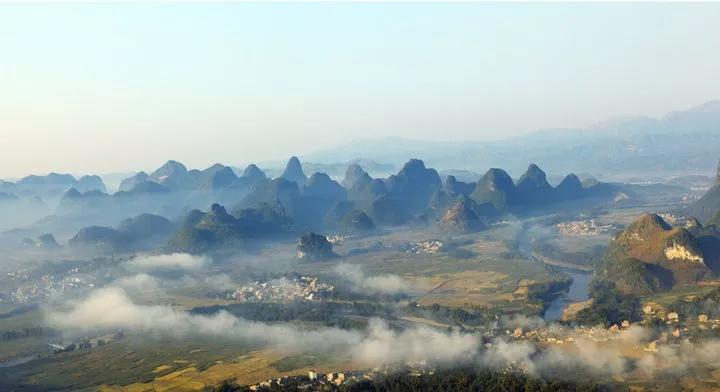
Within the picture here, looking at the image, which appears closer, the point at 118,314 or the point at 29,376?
the point at 29,376

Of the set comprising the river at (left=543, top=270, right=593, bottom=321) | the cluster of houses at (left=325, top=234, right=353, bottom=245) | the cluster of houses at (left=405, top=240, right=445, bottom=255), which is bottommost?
the river at (left=543, top=270, right=593, bottom=321)

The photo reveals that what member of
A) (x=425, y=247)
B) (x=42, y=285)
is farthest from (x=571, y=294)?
(x=42, y=285)

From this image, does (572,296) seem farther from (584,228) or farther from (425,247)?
(584,228)

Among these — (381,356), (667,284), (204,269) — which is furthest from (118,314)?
(667,284)

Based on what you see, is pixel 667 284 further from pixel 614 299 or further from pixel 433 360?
pixel 433 360

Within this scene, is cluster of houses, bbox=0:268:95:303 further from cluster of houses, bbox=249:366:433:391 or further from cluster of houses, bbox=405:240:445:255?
cluster of houses, bbox=249:366:433:391

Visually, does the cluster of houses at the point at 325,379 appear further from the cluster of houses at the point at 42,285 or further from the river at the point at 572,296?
the cluster of houses at the point at 42,285

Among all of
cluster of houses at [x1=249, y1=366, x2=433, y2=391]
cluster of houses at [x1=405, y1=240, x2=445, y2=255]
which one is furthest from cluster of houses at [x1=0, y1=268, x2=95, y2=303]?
cluster of houses at [x1=249, y1=366, x2=433, y2=391]
